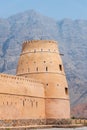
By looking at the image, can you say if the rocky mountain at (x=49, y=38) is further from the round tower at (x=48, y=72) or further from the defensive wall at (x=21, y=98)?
the defensive wall at (x=21, y=98)

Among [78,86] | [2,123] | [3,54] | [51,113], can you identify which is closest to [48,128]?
[51,113]

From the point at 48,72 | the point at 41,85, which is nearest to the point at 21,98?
the point at 41,85

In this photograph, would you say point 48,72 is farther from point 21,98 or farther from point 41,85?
point 21,98

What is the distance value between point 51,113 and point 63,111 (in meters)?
1.44

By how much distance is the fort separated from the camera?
39500mm

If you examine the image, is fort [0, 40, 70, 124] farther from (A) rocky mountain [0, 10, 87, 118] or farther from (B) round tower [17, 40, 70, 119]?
(A) rocky mountain [0, 10, 87, 118]

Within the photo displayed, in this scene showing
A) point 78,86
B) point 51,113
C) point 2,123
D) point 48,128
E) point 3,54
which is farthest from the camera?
point 3,54

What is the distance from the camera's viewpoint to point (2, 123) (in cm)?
3509

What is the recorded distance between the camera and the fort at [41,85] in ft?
130

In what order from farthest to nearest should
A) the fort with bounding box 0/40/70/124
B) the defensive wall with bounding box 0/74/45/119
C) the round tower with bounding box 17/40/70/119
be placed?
the round tower with bounding box 17/40/70/119
the fort with bounding box 0/40/70/124
the defensive wall with bounding box 0/74/45/119

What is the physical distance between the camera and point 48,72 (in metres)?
43.8

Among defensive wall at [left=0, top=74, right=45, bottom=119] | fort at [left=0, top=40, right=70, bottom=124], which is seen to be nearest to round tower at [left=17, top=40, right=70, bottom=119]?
fort at [left=0, top=40, right=70, bottom=124]

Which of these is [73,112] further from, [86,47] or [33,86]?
[86,47]

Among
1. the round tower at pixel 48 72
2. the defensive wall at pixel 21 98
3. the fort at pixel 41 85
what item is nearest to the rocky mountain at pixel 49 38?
the round tower at pixel 48 72
